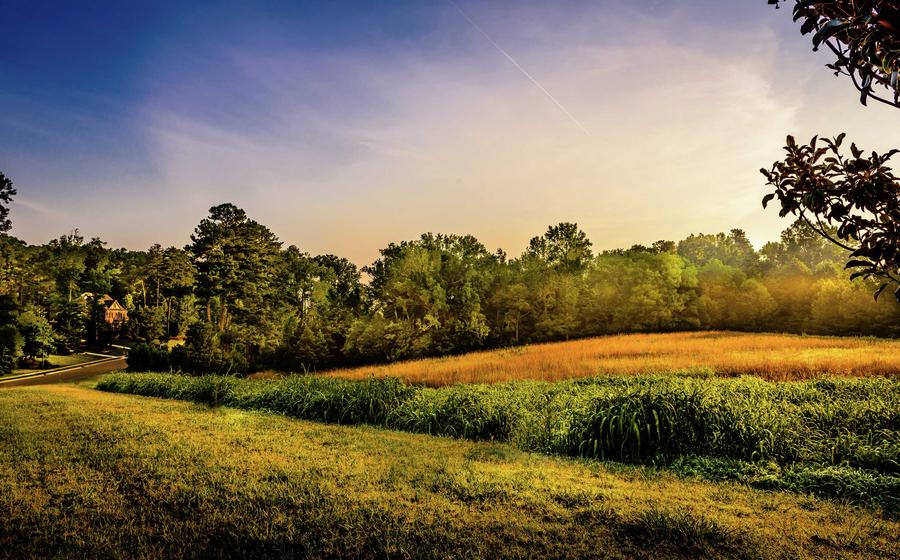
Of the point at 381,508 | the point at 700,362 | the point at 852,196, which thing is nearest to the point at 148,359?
the point at 700,362

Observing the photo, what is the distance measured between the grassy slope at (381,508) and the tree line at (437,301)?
796 inches

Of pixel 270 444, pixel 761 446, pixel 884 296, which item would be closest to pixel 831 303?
pixel 884 296

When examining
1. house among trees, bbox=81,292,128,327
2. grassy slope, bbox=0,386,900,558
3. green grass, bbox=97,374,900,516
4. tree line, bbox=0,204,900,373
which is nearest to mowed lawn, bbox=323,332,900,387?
green grass, bbox=97,374,900,516

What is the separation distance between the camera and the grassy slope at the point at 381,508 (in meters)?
3.99

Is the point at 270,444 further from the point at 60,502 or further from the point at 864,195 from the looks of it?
the point at 864,195

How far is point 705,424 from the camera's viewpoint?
719cm

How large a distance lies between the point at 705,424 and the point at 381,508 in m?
5.13

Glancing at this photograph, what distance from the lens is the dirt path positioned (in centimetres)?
2962

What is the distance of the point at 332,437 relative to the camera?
28.0 ft

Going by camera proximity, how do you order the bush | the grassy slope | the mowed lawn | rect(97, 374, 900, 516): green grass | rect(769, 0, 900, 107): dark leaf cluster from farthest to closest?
the bush < the mowed lawn < rect(97, 374, 900, 516): green grass < the grassy slope < rect(769, 0, 900, 107): dark leaf cluster

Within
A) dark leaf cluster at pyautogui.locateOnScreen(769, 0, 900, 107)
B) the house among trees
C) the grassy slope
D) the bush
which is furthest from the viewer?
the house among trees

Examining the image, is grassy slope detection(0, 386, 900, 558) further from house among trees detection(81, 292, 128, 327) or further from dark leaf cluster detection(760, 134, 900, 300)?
house among trees detection(81, 292, 128, 327)

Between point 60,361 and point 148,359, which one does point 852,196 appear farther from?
point 60,361

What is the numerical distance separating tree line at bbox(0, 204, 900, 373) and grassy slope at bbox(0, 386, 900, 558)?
2023 cm
